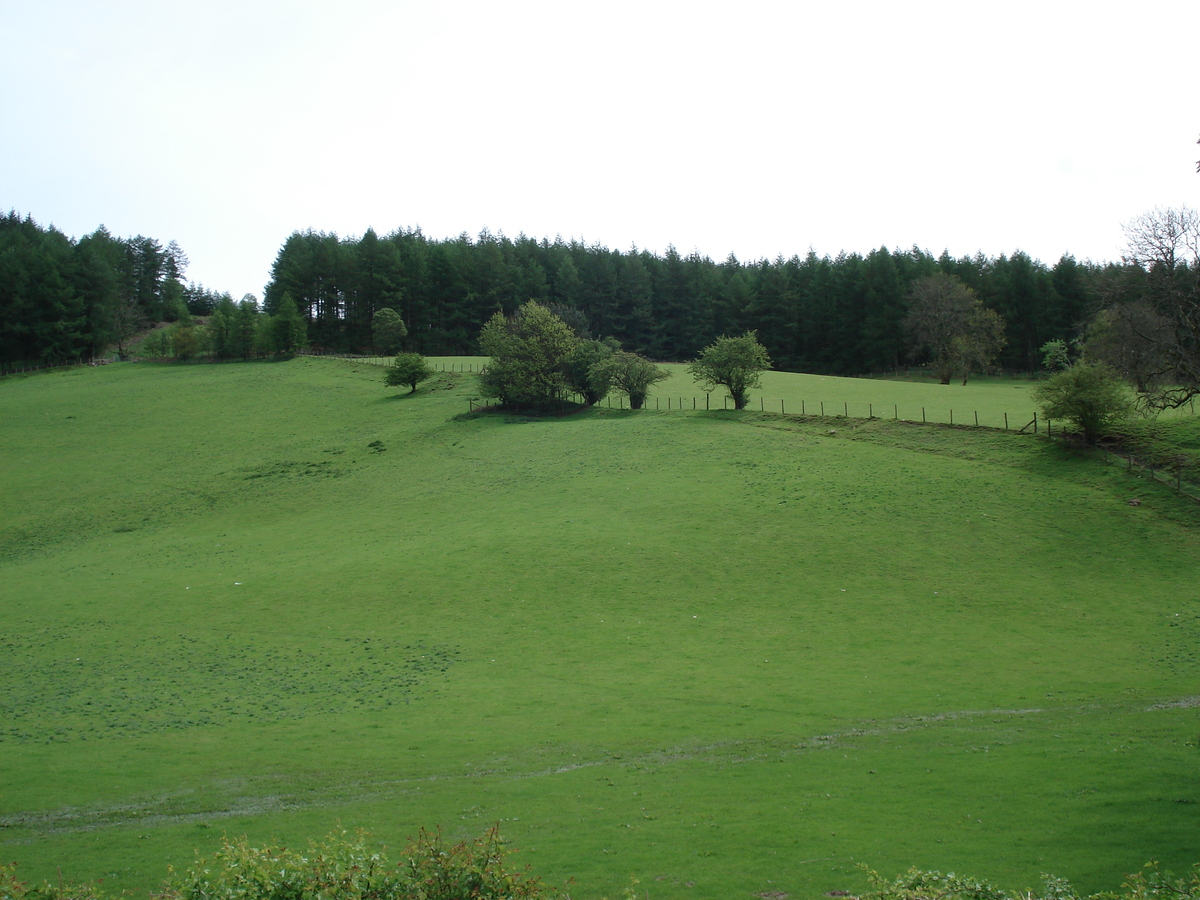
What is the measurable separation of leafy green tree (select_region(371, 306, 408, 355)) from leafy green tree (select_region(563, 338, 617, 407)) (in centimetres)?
4204

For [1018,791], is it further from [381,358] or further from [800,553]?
[381,358]

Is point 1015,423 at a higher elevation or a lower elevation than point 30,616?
higher

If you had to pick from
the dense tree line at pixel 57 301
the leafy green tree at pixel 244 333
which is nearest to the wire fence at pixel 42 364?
the dense tree line at pixel 57 301

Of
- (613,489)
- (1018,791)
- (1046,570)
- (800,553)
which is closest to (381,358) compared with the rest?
(613,489)

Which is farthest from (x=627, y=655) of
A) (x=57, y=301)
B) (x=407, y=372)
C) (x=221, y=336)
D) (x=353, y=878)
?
(x=57, y=301)

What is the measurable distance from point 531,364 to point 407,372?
16424 millimetres

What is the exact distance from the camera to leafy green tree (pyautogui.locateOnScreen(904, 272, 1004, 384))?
8844 cm

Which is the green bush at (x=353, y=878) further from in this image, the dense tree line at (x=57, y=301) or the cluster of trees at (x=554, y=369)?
the dense tree line at (x=57, y=301)

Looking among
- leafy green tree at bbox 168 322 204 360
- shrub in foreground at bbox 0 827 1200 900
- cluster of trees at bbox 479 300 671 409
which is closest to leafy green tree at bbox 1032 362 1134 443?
cluster of trees at bbox 479 300 671 409

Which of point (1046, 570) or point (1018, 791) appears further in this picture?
point (1046, 570)

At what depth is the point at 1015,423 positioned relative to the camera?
50844 millimetres

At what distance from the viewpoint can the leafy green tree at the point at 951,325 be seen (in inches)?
3482

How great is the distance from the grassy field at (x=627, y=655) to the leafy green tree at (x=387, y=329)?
45250 mm

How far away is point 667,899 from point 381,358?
90.3m
